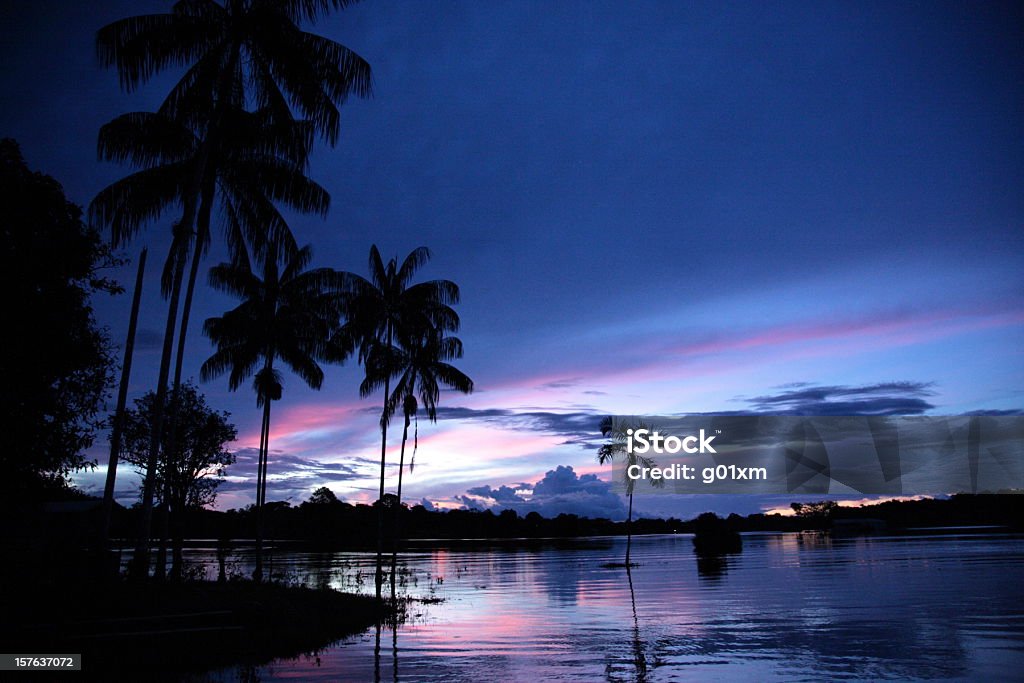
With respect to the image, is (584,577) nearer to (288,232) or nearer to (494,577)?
(494,577)

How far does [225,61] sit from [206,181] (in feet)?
11.7

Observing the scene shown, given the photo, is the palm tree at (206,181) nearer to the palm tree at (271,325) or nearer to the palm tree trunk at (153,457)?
the palm tree trunk at (153,457)

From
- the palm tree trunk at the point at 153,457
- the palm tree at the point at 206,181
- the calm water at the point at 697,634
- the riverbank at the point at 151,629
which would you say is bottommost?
the calm water at the point at 697,634

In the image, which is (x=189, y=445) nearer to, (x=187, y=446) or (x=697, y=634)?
(x=187, y=446)

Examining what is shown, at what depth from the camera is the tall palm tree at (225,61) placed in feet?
60.4

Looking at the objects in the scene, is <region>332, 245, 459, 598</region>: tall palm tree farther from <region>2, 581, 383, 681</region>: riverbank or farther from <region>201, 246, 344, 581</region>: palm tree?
<region>2, 581, 383, 681</region>: riverbank

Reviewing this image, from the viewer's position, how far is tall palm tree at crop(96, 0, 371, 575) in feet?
60.4

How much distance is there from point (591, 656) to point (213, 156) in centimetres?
1772

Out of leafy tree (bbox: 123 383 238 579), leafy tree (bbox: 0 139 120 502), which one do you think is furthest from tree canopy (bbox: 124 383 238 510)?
leafy tree (bbox: 0 139 120 502)

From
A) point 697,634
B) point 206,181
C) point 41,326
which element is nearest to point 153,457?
point 41,326

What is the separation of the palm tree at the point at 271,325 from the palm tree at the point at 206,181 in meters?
8.11

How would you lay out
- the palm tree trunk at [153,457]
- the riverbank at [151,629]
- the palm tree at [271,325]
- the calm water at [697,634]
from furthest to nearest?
the palm tree at [271,325]
the palm tree trunk at [153,457]
the calm water at [697,634]
the riverbank at [151,629]

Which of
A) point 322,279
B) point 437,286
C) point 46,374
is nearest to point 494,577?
point 437,286

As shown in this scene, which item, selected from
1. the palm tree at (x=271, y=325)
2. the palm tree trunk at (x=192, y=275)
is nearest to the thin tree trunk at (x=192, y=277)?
the palm tree trunk at (x=192, y=275)
